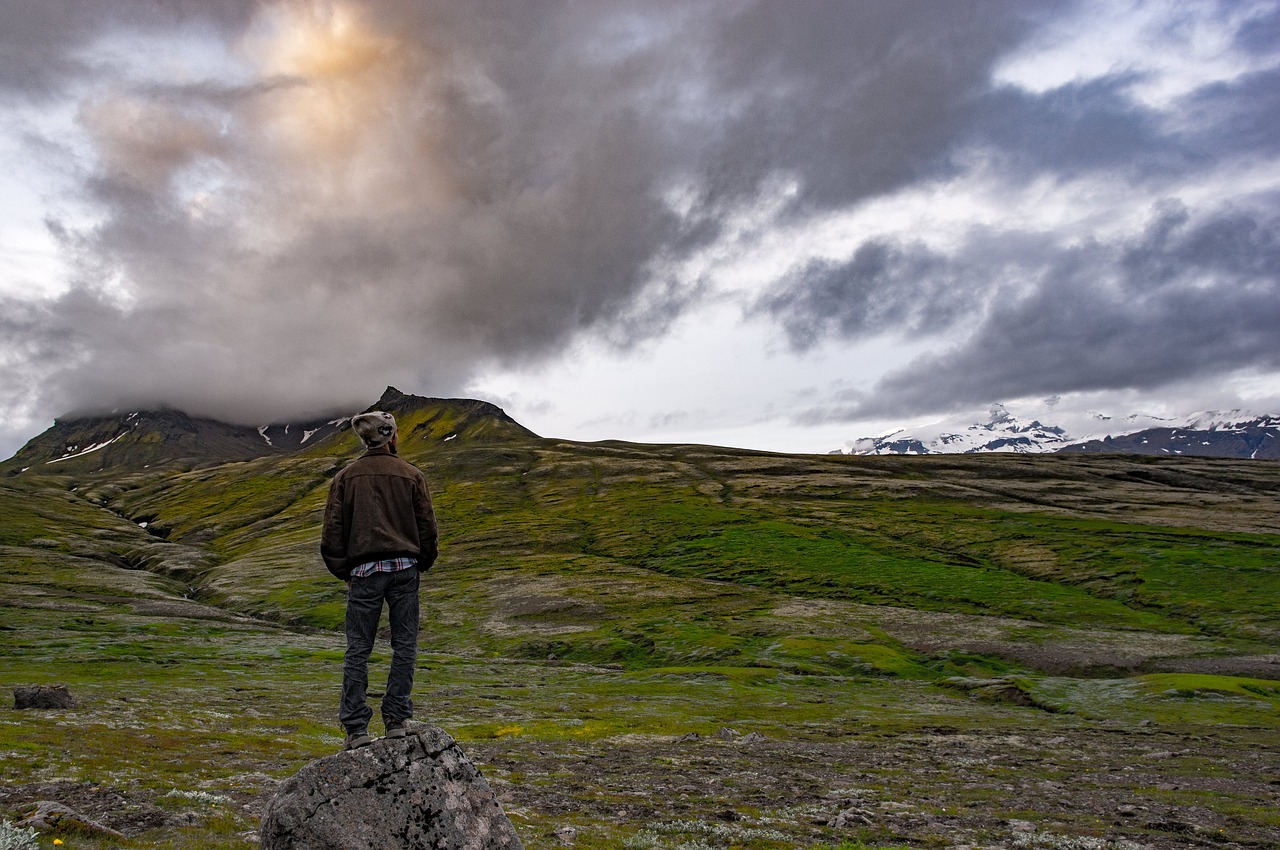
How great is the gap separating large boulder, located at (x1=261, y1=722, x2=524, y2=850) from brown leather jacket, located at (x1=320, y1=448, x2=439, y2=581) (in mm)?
3090

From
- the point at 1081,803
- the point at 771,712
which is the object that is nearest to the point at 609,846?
the point at 1081,803

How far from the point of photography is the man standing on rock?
1275 centimetres

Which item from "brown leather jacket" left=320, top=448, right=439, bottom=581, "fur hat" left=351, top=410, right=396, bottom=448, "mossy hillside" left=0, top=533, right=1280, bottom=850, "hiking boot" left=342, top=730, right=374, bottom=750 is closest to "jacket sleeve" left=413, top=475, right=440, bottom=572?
"brown leather jacket" left=320, top=448, right=439, bottom=581

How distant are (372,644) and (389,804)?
100 inches

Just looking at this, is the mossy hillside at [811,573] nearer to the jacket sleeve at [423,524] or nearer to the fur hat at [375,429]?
the jacket sleeve at [423,524]

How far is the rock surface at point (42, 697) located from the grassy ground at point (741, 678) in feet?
3.34

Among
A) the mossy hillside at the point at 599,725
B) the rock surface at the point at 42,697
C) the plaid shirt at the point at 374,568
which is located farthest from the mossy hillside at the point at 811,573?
the plaid shirt at the point at 374,568

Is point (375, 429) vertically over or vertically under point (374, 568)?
over

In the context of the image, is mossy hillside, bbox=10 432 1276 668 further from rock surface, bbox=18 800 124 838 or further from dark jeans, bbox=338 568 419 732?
rock surface, bbox=18 800 124 838

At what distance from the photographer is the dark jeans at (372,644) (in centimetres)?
1263

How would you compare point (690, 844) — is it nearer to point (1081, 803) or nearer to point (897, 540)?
point (1081, 803)

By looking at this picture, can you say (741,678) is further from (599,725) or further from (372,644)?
(372,644)

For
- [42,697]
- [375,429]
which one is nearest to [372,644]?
[375,429]

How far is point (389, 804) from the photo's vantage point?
39.2ft
